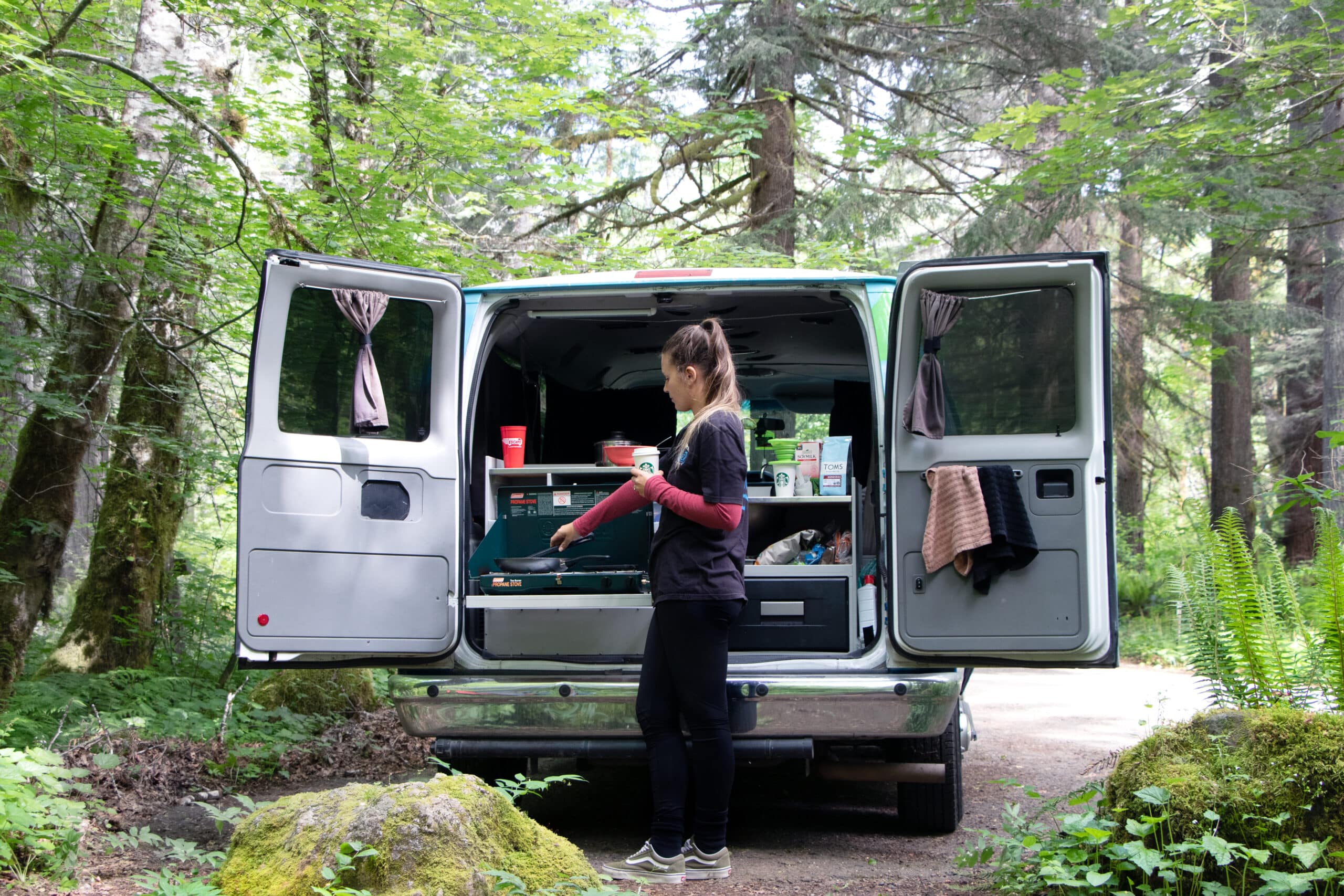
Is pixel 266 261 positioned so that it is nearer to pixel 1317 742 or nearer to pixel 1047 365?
pixel 1047 365

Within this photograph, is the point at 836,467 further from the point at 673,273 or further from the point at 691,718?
the point at 691,718

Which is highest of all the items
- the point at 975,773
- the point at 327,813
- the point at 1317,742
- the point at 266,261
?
the point at 266,261

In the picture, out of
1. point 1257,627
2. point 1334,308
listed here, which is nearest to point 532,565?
point 1257,627

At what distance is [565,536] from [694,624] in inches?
24.1

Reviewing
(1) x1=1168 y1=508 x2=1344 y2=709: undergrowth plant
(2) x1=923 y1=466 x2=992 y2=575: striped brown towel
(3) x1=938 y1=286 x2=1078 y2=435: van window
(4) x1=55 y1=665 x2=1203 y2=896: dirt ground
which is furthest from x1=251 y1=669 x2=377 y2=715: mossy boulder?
(1) x1=1168 y1=508 x2=1344 y2=709: undergrowth plant

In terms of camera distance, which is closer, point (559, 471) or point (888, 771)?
point (888, 771)

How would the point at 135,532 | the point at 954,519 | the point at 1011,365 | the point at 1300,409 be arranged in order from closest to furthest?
the point at 954,519 < the point at 1011,365 < the point at 135,532 < the point at 1300,409

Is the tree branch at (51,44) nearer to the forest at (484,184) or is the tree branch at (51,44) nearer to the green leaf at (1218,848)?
the forest at (484,184)

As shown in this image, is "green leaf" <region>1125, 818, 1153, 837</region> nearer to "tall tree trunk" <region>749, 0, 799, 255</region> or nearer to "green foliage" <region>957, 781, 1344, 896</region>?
"green foliage" <region>957, 781, 1344, 896</region>

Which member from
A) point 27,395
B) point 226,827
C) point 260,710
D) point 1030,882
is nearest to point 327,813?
point 226,827

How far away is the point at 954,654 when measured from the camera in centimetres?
366

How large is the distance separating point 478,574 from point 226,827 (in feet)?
4.26

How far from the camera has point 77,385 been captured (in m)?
6.23

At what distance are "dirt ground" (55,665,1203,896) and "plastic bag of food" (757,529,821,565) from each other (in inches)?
43.8
